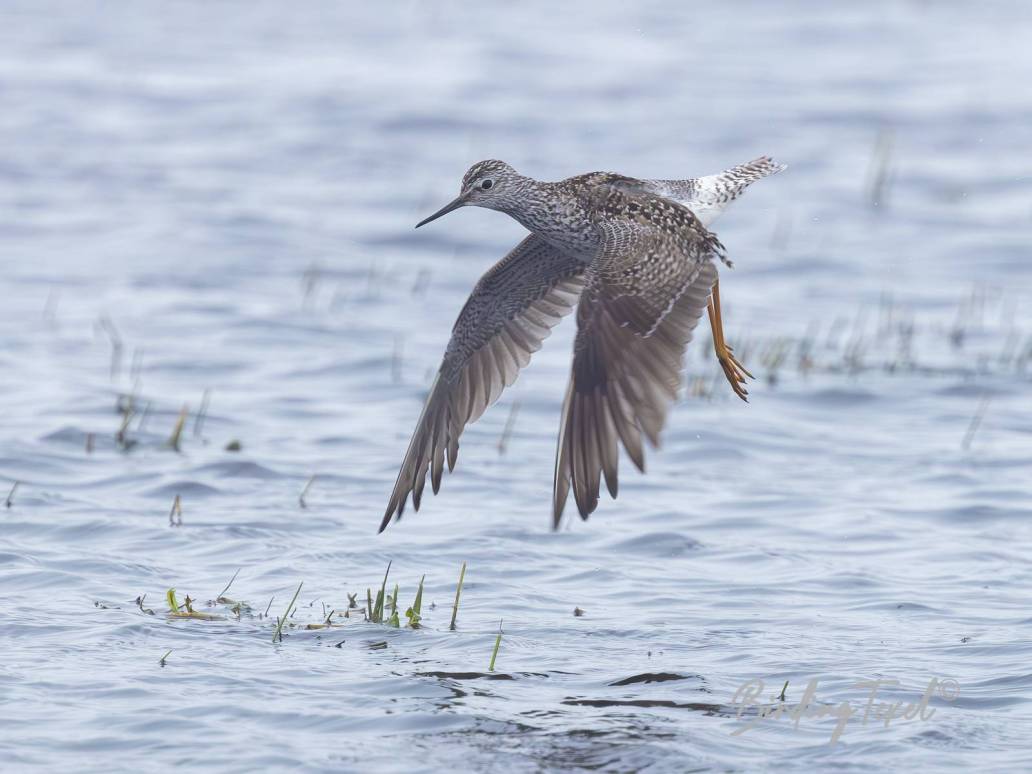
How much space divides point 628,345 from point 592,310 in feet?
0.77

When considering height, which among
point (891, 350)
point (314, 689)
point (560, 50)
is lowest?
point (314, 689)

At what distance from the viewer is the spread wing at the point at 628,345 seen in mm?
7035

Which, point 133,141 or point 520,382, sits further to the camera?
point 133,141

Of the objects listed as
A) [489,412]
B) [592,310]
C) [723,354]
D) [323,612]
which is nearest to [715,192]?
[723,354]

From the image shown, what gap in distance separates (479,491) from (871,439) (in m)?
3.03

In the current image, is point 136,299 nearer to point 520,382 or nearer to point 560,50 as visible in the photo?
point 520,382

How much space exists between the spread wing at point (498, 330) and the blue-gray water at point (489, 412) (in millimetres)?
892

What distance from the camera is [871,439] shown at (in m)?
12.1

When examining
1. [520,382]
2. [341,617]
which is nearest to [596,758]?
[341,617]

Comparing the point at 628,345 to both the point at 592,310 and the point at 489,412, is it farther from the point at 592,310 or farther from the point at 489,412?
the point at 489,412

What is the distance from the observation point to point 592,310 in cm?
742

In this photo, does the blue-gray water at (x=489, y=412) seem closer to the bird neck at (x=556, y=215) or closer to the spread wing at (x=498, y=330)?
the spread wing at (x=498, y=330)

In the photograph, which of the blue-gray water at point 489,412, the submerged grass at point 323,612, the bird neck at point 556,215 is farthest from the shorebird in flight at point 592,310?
the blue-gray water at point 489,412

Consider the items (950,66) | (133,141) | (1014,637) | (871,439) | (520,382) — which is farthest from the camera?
(950,66)
